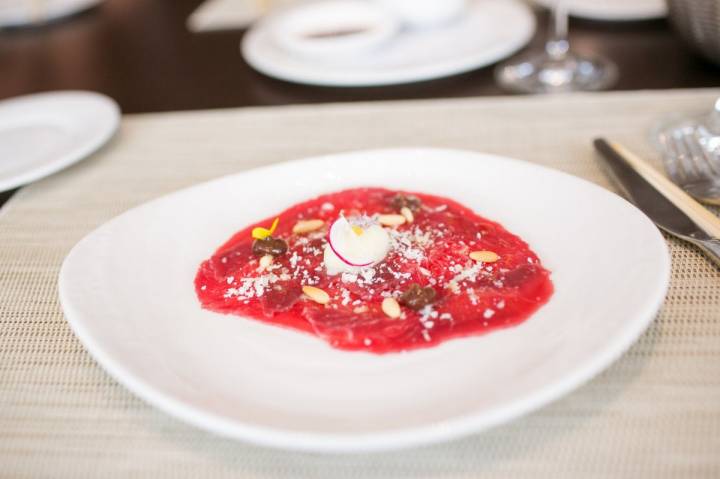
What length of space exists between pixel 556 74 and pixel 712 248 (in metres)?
0.82

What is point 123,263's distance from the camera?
1.02 metres

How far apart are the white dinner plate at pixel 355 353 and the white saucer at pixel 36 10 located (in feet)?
5.79

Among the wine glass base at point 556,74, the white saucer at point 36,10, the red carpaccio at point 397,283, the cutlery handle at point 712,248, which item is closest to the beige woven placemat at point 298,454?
the cutlery handle at point 712,248

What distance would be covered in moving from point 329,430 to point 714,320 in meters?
0.53

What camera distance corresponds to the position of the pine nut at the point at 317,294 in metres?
0.93

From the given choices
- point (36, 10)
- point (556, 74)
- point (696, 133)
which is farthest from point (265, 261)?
point (36, 10)

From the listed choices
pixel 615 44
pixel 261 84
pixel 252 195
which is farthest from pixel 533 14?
pixel 252 195

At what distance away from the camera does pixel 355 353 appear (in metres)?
0.84

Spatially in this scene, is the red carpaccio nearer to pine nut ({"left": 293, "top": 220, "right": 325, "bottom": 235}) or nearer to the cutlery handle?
pine nut ({"left": 293, "top": 220, "right": 325, "bottom": 235})

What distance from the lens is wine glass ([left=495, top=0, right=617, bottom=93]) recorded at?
1.64 m

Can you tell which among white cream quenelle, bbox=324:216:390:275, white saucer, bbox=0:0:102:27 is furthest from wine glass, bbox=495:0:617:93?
white saucer, bbox=0:0:102:27

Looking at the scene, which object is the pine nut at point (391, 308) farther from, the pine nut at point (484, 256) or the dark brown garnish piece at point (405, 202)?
the dark brown garnish piece at point (405, 202)

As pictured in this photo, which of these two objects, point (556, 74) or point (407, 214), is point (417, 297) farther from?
point (556, 74)

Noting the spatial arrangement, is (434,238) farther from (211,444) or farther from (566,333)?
(211,444)
